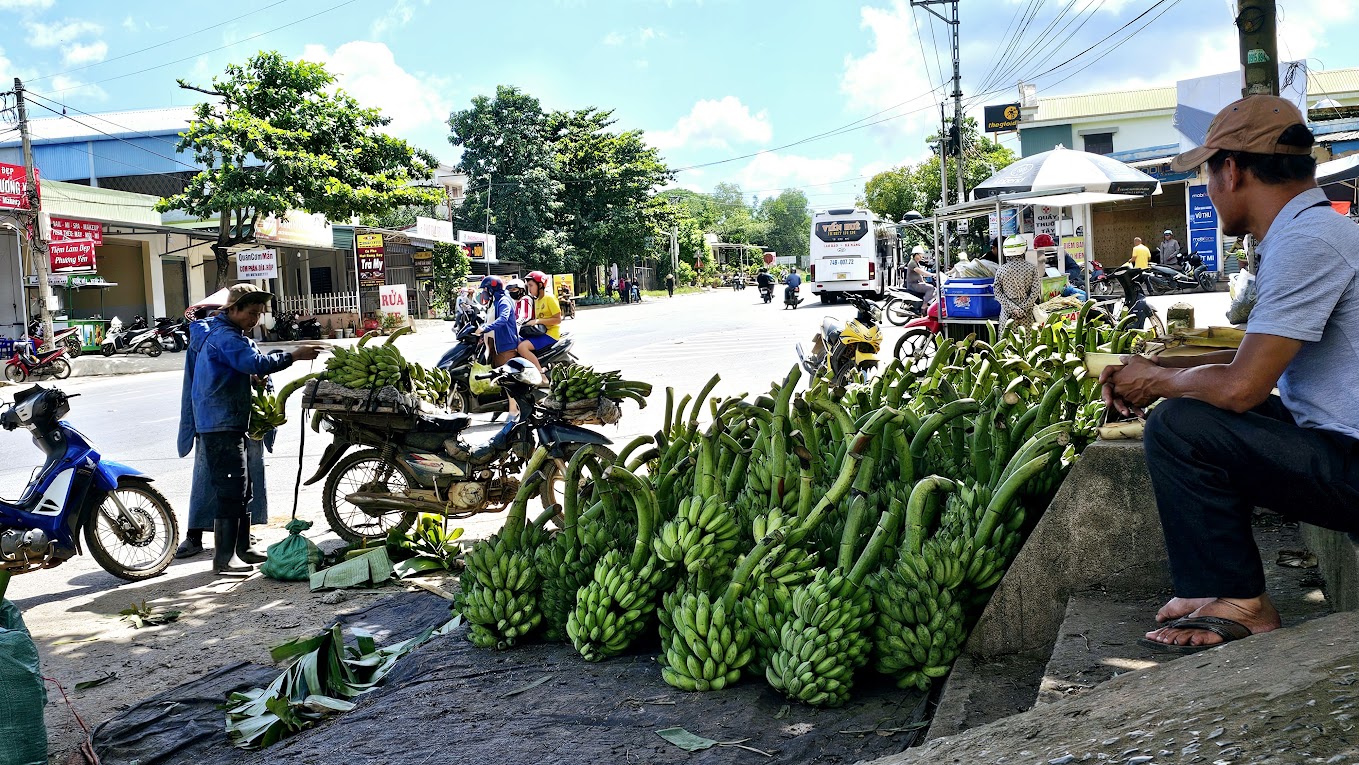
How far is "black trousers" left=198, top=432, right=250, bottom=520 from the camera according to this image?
6.09 m

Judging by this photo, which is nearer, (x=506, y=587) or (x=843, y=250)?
(x=506, y=587)

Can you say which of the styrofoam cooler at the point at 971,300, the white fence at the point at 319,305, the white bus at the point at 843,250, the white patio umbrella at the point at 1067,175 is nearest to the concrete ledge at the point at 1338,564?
the styrofoam cooler at the point at 971,300

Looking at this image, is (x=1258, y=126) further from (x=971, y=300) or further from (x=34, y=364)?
(x=34, y=364)

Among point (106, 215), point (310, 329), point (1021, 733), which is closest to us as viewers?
point (1021, 733)

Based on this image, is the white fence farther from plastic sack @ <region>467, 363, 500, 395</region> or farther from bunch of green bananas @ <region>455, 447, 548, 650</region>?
bunch of green bananas @ <region>455, 447, 548, 650</region>

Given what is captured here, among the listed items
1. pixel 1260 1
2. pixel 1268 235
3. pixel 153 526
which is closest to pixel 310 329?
pixel 153 526

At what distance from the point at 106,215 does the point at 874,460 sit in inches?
1115

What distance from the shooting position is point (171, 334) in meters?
25.7

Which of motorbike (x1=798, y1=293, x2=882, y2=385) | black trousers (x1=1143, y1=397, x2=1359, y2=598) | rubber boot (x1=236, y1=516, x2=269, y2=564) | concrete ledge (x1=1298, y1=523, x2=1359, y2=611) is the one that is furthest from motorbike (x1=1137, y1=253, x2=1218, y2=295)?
black trousers (x1=1143, y1=397, x2=1359, y2=598)

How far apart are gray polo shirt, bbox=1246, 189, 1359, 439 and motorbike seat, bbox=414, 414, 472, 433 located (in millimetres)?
4774

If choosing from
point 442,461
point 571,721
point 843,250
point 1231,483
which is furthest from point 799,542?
point 843,250

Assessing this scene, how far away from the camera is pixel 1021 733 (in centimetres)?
221

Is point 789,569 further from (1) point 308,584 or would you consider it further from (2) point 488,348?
(2) point 488,348

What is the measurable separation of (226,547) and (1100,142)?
134ft
